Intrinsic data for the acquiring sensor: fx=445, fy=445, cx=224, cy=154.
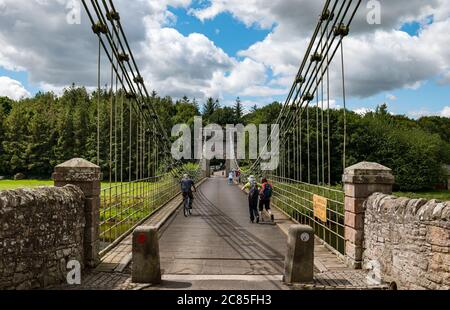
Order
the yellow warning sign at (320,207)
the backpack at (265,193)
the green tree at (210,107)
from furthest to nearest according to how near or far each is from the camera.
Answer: the green tree at (210,107) → the backpack at (265,193) → the yellow warning sign at (320,207)

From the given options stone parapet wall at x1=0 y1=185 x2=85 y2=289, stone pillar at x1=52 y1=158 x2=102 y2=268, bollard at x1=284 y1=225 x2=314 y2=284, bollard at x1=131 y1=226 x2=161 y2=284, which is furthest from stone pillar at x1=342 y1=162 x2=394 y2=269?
stone parapet wall at x1=0 y1=185 x2=85 y2=289

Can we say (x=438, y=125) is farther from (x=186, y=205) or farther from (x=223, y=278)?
(x=223, y=278)

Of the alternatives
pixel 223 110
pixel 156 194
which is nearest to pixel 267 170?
pixel 156 194

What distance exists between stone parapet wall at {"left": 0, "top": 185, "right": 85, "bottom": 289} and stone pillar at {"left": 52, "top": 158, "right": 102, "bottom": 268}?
0.64ft

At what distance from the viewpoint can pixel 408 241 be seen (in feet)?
17.0

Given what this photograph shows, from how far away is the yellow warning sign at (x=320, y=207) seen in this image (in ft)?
27.4

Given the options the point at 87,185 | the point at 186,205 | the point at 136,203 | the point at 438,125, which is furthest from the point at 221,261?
the point at 438,125

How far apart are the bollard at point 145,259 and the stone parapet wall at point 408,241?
3.02m

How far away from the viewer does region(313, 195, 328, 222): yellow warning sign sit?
8.36 metres

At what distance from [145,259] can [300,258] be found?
2075 millimetres

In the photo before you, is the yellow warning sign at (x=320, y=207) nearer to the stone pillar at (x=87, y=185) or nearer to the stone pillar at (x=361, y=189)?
the stone pillar at (x=361, y=189)

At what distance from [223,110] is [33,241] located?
99.2m

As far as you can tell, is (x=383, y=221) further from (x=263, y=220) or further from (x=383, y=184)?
(x=263, y=220)

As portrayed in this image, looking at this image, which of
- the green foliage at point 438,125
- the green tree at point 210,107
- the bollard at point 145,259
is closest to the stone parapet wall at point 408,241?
the bollard at point 145,259
